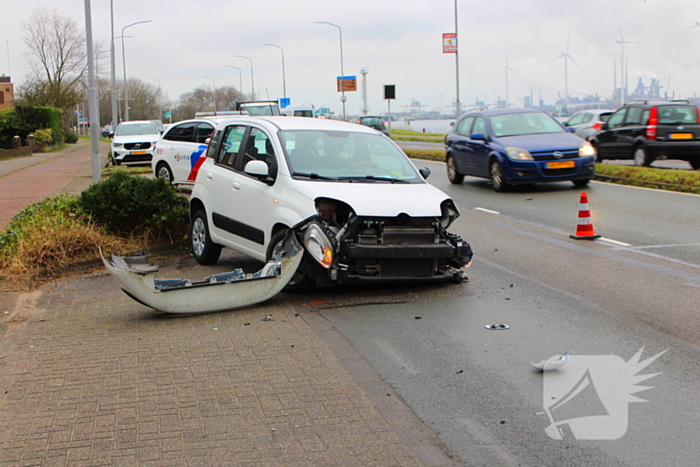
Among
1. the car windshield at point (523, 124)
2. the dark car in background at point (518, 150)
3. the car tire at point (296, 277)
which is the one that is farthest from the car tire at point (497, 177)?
the car tire at point (296, 277)

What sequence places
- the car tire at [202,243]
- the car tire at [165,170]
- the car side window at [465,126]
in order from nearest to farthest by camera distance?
the car tire at [202,243] → the car side window at [465,126] → the car tire at [165,170]

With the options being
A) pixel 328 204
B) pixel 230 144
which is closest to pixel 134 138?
pixel 230 144

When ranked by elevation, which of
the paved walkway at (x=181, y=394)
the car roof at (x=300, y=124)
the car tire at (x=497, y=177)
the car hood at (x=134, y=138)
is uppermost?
the car hood at (x=134, y=138)

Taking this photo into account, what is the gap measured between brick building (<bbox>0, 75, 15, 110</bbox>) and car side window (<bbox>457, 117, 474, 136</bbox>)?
252 feet

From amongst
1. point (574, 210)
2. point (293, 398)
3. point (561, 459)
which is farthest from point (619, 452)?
point (574, 210)

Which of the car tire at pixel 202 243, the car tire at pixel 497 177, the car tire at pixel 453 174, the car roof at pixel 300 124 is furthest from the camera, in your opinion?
the car tire at pixel 453 174

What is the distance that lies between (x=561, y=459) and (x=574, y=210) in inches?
416

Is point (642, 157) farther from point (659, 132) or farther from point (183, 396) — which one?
point (183, 396)

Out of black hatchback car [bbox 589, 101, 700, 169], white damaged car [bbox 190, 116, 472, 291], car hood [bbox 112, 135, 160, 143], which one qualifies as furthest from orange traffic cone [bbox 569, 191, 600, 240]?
car hood [bbox 112, 135, 160, 143]

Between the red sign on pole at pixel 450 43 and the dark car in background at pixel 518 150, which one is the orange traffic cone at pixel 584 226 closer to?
the dark car in background at pixel 518 150

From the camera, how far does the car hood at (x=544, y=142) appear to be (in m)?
16.7

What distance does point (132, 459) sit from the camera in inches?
164

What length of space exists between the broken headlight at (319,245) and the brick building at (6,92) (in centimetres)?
8657

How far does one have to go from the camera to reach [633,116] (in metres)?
20.9
